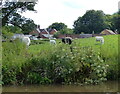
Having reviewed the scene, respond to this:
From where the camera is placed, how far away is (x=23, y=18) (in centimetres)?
2241

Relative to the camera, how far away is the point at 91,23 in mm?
51719

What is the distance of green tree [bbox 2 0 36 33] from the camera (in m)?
21.1

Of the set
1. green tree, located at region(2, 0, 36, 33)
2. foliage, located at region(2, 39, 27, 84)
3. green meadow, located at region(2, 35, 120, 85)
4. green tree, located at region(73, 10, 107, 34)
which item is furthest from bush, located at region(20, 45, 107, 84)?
green tree, located at region(73, 10, 107, 34)

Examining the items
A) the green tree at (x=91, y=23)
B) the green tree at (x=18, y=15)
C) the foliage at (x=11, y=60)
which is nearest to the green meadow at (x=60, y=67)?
the foliage at (x=11, y=60)

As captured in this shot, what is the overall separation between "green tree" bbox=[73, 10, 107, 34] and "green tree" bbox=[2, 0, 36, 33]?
2692 cm

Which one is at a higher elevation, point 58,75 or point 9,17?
point 9,17

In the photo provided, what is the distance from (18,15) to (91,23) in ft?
103

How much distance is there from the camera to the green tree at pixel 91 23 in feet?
161

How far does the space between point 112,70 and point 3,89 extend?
3.50 meters

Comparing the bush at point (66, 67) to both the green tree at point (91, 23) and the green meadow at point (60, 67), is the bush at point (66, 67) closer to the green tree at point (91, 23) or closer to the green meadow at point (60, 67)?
the green meadow at point (60, 67)

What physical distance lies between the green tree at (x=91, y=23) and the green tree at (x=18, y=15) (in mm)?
26923

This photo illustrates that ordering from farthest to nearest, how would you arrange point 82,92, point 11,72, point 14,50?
point 14,50, point 11,72, point 82,92

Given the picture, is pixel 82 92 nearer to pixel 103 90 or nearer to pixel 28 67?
pixel 103 90

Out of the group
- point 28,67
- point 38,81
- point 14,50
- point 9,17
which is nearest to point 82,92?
point 38,81
